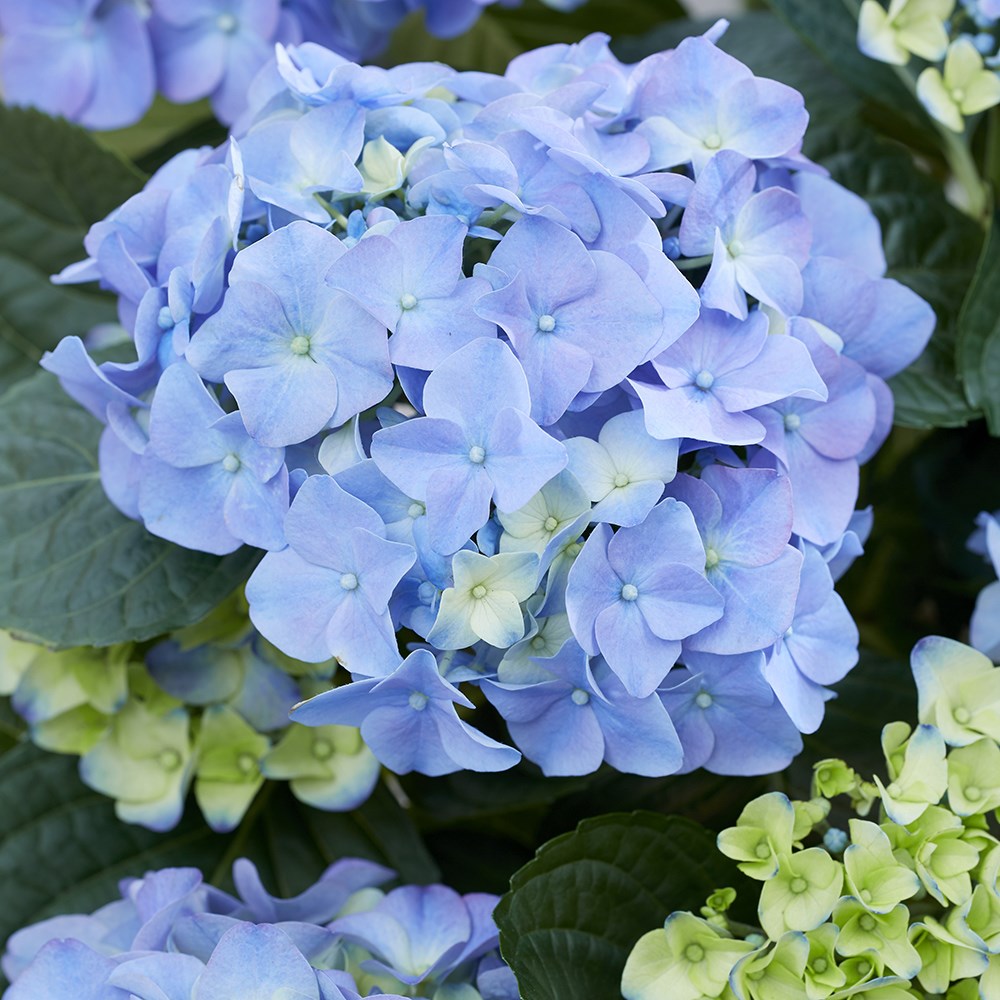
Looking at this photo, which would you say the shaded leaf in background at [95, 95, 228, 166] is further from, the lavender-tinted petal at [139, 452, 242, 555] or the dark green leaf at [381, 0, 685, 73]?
the lavender-tinted petal at [139, 452, 242, 555]

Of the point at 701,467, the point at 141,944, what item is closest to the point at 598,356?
the point at 701,467

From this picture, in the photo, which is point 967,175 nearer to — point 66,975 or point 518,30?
point 518,30

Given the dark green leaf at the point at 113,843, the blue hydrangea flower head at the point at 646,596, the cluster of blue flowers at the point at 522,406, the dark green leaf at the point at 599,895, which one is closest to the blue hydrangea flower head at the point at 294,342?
the cluster of blue flowers at the point at 522,406

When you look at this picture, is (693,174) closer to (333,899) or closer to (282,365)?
(282,365)

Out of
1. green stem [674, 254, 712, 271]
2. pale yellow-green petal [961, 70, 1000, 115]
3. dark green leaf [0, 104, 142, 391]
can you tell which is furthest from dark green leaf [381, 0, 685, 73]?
green stem [674, 254, 712, 271]

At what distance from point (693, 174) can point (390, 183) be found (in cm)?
13

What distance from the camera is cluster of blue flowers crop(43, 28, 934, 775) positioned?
0.49 meters

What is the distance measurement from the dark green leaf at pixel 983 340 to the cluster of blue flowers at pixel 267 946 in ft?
1.12

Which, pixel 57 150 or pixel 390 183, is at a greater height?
A: pixel 390 183

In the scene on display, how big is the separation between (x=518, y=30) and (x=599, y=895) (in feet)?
2.31

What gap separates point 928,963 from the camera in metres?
0.53

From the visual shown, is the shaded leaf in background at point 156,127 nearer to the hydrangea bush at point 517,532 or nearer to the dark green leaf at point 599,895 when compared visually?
the hydrangea bush at point 517,532

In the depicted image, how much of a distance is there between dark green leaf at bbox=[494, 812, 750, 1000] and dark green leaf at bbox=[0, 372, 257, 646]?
0.20 m

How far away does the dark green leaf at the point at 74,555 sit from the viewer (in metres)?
0.62
